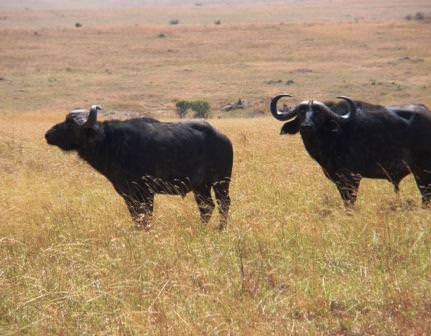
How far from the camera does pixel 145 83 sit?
5844 cm

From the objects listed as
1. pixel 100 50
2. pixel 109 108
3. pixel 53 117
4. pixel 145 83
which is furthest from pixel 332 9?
pixel 53 117

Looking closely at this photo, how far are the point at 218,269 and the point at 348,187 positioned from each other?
398cm

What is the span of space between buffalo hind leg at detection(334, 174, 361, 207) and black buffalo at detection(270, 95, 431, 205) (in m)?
0.05

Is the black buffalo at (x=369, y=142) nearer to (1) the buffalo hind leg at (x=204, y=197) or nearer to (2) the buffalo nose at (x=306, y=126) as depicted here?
(2) the buffalo nose at (x=306, y=126)

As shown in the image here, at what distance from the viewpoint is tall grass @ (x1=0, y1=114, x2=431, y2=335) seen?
524 centimetres

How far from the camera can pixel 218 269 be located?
6.29 m

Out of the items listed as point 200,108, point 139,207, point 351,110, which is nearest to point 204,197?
point 139,207

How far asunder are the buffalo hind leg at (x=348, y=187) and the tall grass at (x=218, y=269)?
0.16 metres

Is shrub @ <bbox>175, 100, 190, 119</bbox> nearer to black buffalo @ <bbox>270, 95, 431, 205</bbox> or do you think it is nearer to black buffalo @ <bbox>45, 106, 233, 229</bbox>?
black buffalo @ <bbox>270, 95, 431, 205</bbox>

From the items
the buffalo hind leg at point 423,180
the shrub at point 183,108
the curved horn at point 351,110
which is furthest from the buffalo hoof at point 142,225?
the shrub at point 183,108

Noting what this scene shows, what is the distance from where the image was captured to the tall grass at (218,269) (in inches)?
206

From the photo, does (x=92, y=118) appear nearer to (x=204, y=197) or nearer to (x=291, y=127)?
(x=204, y=197)

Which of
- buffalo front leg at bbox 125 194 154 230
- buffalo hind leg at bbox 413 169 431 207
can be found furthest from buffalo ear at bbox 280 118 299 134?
buffalo front leg at bbox 125 194 154 230

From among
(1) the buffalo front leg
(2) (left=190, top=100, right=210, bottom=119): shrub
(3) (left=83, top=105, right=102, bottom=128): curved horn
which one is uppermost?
(3) (left=83, top=105, right=102, bottom=128): curved horn
